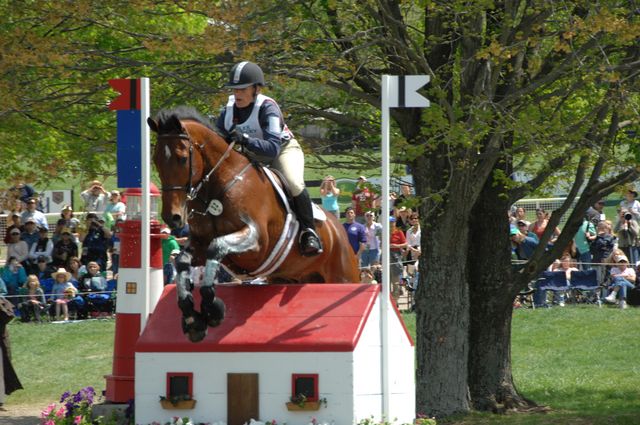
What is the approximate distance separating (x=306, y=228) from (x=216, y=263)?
4.69 feet

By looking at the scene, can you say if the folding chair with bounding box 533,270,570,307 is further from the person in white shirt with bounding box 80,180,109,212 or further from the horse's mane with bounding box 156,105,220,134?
the horse's mane with bounding box 156,105,220,134

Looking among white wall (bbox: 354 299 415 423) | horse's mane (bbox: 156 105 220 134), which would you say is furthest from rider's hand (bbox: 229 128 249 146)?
white wall (bbox: 354 299 415 423)

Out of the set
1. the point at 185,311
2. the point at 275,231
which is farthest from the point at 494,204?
the point at 185,311

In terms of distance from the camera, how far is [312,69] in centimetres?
1123

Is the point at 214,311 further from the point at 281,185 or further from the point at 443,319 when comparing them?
the point at 443,319

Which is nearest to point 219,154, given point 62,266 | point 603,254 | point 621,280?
point 62,266

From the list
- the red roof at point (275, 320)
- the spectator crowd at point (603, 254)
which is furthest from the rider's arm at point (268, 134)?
the spectator crowd at point (603, 254)

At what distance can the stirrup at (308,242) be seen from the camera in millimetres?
8836

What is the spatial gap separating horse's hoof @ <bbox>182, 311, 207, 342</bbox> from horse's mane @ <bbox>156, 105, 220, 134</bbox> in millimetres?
1253

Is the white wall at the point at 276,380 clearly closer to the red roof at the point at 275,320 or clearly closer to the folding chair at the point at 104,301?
the red roof at the point at 275,320

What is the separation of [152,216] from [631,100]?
503cm

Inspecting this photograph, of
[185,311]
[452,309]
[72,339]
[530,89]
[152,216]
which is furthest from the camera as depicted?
A: [72,339]

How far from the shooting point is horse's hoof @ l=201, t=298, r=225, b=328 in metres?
7.58

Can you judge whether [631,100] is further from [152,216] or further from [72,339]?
[72,339]
